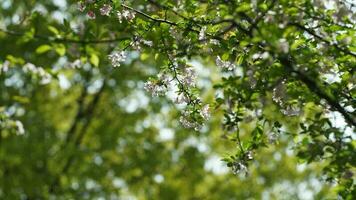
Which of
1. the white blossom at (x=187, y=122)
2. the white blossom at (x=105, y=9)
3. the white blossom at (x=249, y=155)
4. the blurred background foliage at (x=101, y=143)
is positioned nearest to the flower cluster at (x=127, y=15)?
the white blossom at (x=105, y=9)

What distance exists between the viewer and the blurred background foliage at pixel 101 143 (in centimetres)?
1572

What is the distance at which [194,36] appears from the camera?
4320 mm

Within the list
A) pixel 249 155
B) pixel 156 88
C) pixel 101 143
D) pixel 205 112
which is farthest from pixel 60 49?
pixel 101 143

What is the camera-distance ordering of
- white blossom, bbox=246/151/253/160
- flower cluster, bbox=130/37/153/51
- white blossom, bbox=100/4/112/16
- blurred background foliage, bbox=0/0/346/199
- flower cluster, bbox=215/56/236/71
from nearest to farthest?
white blossom, bbox=246/151/253/160 < flower cluster, bbox=130/37/153/51 < white blossom, bbox=100/4/112/16 < flower cluster, bbox=215/56/236/71 < blurred background foliage, bbox=0/0/346/199

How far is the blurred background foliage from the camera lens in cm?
1572

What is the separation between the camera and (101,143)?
1705cm

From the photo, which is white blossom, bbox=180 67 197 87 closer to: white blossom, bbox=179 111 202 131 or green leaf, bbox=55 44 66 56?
white blossom, bbox=179 111 202 131

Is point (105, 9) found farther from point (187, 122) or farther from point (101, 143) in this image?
point (101, 143)

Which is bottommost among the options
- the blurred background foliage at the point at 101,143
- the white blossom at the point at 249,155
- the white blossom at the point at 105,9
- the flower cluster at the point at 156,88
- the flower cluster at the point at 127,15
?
the white blossom at the point at 249,155

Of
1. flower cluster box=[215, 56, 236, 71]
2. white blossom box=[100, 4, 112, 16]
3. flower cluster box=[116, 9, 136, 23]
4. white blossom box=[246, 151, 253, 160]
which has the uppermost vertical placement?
white blossom box=[100, 4, 112, 16]

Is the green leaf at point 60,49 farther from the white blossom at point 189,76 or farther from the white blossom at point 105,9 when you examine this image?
the white blossom at point 189,76

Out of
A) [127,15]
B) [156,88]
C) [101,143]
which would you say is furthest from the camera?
[101,143]

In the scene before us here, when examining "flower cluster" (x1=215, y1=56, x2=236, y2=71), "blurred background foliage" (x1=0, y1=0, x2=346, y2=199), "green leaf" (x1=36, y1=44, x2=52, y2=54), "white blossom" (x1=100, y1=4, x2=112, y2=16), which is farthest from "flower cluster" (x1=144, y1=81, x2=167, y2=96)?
"blurred background foliage" (x1=0, y1=0, x2=346, y2=199)

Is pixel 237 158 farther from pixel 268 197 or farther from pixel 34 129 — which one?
pixel 268 197
